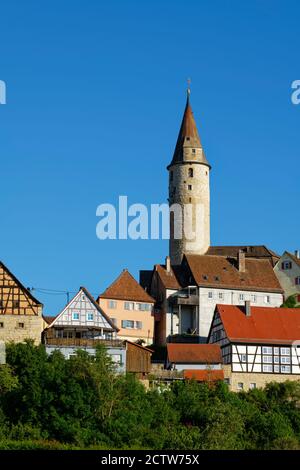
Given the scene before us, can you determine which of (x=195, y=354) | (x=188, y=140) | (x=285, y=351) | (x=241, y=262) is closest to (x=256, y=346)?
(x=285, y=351)

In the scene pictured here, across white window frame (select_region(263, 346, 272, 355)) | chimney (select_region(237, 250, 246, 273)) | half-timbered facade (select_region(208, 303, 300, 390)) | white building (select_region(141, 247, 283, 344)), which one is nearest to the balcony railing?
half-timbered facade (select_region(208, 303, 300, 390))

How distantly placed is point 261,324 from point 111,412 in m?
15.5

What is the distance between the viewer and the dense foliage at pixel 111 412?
65.6 metres

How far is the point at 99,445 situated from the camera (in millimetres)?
65250

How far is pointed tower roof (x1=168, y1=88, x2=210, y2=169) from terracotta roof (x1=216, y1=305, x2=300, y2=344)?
84.4 ft

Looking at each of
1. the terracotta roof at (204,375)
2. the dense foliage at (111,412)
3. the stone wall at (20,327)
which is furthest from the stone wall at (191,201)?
the dense foliage at (111,412)

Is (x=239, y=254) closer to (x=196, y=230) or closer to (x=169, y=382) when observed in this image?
(x=196, y=230)

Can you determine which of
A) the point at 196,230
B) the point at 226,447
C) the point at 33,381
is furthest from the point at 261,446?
the point at 196,230

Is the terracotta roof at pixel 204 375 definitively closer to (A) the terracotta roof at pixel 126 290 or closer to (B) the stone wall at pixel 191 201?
(A) the terracotta roof at pixel 126 290

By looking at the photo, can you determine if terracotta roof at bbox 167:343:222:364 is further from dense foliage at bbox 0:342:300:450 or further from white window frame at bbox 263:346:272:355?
dense foliage at bbox 0:342:300:450

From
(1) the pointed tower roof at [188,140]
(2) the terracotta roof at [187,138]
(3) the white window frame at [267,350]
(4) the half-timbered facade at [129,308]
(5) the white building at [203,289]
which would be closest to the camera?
(3) the white window frame at [267,350]

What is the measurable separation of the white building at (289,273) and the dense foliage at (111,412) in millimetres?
23349

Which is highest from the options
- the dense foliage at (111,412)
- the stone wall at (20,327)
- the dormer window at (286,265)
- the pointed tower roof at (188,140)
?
the pointed tower roof at (188,140)
